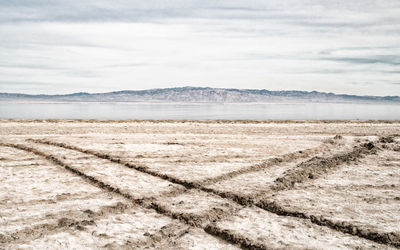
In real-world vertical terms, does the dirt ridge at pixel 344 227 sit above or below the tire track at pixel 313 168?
below

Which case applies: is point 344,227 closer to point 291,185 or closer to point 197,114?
point 291,185

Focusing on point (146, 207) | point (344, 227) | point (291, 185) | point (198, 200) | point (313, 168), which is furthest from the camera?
point (313, 168)

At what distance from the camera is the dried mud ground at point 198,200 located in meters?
4.81

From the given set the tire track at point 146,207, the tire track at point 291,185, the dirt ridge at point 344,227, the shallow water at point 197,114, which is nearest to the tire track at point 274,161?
the tire track at point 291,185

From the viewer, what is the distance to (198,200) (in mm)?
6543

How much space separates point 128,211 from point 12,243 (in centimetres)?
182

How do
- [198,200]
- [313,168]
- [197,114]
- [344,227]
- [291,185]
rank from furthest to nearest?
[197,114] → [313,168] → [291,185] → [198,200] → [344,227]

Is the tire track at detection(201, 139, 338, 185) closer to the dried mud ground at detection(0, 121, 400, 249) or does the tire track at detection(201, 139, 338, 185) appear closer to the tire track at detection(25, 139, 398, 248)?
the dried mud ground at detection(0, 121, 400, 249)

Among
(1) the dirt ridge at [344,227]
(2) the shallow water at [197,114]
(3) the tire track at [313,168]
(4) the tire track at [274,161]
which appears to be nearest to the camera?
(1) the dirt ridge at [344,227]

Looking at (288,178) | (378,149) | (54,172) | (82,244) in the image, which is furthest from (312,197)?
(378,149)

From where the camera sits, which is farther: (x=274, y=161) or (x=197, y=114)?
(x=197, y=114)

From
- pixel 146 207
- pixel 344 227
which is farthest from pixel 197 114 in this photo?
pixel 344 227

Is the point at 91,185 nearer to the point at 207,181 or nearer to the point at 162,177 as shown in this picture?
the point at 162,177

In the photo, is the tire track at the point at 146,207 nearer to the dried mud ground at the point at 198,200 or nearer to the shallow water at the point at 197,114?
the dried mud ground at the point at 198,200
